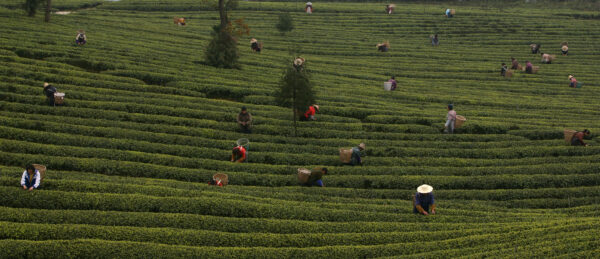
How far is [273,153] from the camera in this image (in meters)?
22.0

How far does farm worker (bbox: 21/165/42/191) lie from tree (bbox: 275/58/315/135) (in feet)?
37.8

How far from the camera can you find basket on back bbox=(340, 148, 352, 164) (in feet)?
70.1

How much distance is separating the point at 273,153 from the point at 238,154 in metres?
1.79

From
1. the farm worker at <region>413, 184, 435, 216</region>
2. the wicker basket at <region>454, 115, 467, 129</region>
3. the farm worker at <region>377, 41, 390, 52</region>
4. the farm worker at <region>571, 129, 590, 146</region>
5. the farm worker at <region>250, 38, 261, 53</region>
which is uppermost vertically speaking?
the farm worker at <region>377, 41, 390, 52</region>

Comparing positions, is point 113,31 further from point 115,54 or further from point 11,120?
point 11,120

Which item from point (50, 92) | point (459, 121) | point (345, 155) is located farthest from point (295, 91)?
point (50, 92)

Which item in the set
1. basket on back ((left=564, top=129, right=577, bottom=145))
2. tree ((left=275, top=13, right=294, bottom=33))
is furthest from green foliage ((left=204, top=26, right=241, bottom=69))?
basket on back ((left=564, top=129, right=577, bottom=145))

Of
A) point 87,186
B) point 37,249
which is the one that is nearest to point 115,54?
point 87,186

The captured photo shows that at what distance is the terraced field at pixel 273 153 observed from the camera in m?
13.9

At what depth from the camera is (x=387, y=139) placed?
24922 millimetres

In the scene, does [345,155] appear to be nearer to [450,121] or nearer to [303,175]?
[303,175]

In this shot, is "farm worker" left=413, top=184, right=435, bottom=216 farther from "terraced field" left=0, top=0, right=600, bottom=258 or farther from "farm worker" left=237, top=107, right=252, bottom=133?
"farm worker" left=237, top=107, right=252, bottom=133

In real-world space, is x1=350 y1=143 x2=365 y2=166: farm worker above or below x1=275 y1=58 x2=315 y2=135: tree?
below

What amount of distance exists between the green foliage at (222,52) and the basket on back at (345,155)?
16.1 meters
